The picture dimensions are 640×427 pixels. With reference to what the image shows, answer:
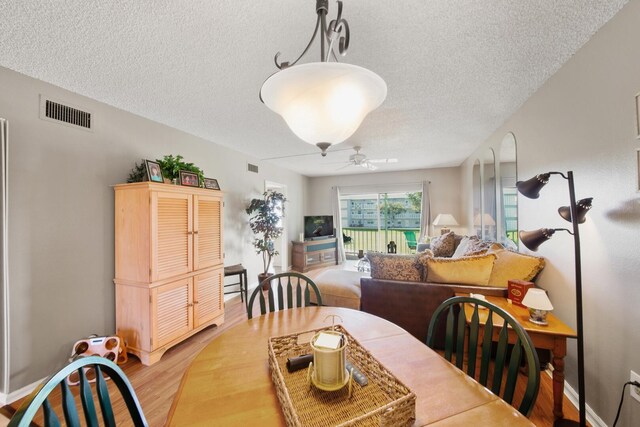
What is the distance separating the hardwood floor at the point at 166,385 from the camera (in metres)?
1.67

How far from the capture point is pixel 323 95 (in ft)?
2.88

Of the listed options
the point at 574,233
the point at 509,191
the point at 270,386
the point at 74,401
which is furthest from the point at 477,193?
the point at 74,401

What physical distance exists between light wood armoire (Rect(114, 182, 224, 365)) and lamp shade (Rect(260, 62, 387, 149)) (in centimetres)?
188

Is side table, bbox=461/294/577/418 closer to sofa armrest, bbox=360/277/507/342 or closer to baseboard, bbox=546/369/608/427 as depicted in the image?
baseboard, bbox=546/369/608/427

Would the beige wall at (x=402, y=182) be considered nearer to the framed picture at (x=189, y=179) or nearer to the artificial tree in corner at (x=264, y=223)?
the artificial tree in corner at (x=264, y=223)

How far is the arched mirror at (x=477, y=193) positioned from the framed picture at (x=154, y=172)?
14.2 ft

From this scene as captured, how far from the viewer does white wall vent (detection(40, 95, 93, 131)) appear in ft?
6.51

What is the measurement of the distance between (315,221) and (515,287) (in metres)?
4.58

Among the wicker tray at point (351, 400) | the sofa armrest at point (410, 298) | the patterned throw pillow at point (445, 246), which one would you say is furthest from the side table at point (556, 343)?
the patterned throw pillow at point (445, 246)

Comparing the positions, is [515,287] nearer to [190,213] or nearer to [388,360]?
[388,360]

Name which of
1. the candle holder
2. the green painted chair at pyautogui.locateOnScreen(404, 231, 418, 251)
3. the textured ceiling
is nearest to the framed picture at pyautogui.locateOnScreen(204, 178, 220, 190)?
the textured ceiling

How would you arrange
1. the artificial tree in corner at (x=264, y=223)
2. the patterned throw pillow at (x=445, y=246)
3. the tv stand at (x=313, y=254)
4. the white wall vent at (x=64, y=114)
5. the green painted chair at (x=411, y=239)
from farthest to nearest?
the green painted chair at (x=411, y=239), the tv stand at (x=313, y=254), the artificial tree in corner at (x=264, y=223), the patterned throw pillow at (x=445, y=246), the white wall vent at (x=64, y=114)

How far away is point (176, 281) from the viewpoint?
246 cm

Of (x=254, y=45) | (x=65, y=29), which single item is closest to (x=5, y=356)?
(x=65, y=29)
